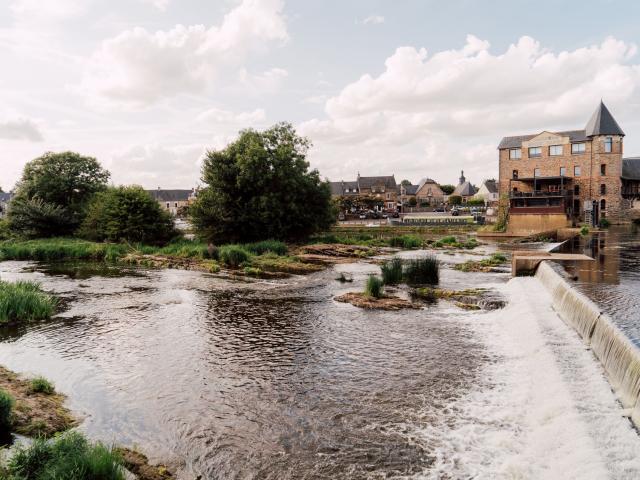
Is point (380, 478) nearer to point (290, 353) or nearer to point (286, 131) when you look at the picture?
point (290, 353)

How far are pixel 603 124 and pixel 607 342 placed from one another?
65968 millimetres

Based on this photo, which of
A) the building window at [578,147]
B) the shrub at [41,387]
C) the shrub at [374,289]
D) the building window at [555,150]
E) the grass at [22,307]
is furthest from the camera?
the building window at [555,150]

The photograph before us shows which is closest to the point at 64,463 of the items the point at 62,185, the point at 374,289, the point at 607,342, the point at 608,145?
the point at 607,342

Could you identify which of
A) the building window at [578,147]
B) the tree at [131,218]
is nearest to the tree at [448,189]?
the building window at [578,147]

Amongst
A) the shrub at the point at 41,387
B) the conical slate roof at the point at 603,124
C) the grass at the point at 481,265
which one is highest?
the conical slate roof at the point at 603,124

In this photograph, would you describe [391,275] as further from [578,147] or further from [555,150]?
[578,147]

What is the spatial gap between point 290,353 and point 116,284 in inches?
607

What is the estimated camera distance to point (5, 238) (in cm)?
4809

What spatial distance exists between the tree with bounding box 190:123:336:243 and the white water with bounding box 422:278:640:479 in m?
31.8

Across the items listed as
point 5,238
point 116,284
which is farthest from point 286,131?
point 5,238

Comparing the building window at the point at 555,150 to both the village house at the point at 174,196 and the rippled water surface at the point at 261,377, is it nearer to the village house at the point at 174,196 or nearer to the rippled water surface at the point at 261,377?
the rippled water surface at the point at 261,377

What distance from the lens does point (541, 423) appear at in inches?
308

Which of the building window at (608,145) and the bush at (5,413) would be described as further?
the building window at (608,145)

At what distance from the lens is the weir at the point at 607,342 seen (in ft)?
26.3
